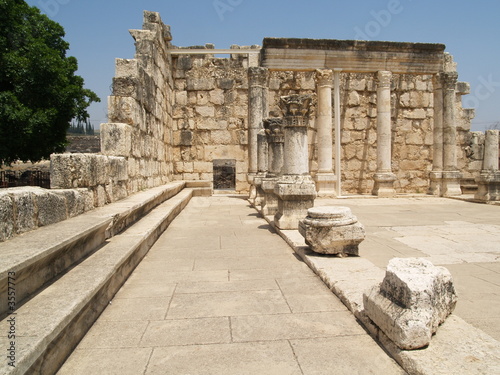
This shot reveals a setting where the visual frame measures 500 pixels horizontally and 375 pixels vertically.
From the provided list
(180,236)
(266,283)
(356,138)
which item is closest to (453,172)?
(356,138)

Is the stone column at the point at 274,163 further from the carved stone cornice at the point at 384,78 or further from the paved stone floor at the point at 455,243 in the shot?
the carved stone cornice at the point at 384,78

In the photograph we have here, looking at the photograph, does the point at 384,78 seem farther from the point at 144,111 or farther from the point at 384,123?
the point at 144,111

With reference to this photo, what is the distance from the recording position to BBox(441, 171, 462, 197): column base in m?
13.9

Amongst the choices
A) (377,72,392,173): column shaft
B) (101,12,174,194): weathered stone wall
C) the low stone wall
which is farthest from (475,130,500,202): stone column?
the low stone wall

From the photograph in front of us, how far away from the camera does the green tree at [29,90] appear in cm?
1538

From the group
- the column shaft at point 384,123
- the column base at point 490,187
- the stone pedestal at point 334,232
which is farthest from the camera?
the column shaft at point 384,123

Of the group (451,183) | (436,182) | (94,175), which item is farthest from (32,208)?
(451,183)

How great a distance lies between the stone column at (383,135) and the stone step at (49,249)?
10.6 metres

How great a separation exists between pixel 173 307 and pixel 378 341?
1.76 metres

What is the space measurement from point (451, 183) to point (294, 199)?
32.4ft

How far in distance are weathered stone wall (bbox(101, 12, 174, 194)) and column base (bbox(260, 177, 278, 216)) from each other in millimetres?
2798

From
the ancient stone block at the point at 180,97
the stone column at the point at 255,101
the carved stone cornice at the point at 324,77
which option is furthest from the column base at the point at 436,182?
the ancient stone block at the point at 180,97

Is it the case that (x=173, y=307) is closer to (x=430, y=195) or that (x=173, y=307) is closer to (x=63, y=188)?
(x=63, y=188)

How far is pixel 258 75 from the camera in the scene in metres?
12.7
